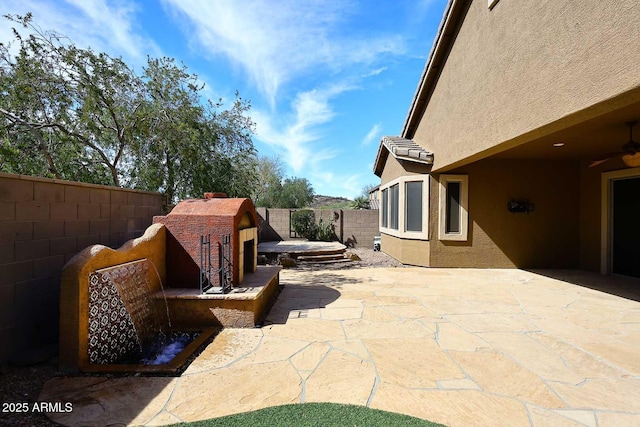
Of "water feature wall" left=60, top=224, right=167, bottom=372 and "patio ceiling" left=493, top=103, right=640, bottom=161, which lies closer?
"water feature wall" left=60, top=224, right=167, bottom=372

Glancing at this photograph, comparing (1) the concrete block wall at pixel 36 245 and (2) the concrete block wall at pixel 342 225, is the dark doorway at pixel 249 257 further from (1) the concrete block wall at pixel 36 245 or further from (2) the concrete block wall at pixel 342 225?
(2) the concrete block wall at pixel 342 225

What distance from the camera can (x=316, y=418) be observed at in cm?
267

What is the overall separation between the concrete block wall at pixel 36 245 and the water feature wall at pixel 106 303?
69 centimetres

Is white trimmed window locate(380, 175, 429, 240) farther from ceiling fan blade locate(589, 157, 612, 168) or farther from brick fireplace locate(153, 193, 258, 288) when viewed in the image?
brick fireplace locate(153, 193, 258, 288)

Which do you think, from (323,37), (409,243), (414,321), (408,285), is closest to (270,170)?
(323,37)

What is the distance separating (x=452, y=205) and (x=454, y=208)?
12 centimetres

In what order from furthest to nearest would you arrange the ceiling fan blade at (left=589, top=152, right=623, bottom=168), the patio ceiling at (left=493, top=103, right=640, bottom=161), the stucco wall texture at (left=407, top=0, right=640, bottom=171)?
the ceiling fan blade at (left=589, top=152, right=623, bottom=168) < the patio ceiling at (left=493, top=103, right=640, bottom=161) < the stucco wall texture at (left=407, top=0, right=640, bottom=171)

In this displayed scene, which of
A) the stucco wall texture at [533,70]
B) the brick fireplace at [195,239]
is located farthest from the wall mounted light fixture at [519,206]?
the brick fireplace at [195,239]

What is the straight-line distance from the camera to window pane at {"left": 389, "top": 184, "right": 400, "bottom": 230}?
1147 centimetres

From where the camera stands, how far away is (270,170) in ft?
108

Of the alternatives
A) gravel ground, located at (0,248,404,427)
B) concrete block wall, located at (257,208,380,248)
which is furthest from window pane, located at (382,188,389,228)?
gravel ground, located at (0,248,404,427)

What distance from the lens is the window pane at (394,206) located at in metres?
11.5

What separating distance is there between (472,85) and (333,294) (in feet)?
19.2

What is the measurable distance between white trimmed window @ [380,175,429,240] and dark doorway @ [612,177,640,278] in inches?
209
